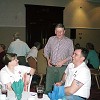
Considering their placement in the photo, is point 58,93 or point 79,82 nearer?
point 58,93

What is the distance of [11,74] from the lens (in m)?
3.32

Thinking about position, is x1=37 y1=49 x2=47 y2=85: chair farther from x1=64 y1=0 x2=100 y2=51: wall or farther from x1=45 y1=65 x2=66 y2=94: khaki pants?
x1=64 y1=0 x2=100 y2=51: wall

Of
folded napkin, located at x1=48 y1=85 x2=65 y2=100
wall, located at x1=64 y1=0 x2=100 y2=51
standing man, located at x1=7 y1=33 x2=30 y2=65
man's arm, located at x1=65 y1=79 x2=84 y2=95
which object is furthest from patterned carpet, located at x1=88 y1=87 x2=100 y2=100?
wall, located at x1=64 y1=0 x2=100 y2=51

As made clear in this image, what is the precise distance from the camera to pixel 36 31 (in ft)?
34.8

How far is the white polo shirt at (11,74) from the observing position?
10.6ft

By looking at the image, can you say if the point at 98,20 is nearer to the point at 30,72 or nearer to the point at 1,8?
the point at 1,8

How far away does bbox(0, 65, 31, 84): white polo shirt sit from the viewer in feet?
10.6

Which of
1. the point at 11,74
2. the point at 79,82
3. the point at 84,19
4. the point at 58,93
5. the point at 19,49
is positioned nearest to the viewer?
the point at 58,93

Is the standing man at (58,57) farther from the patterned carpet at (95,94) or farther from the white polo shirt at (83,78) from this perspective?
the patterned carpet at (95,94)

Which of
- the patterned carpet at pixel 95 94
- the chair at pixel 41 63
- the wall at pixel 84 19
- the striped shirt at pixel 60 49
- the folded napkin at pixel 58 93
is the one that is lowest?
the patterned carpet at pixel 95 94

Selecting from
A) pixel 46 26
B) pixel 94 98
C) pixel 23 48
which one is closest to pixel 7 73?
pixel 94 98

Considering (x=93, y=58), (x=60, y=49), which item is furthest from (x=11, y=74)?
(x=93, y=58)

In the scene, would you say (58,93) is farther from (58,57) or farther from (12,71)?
(58,57)

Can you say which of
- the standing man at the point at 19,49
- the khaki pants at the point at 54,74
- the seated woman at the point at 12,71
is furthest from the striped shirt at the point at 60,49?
the standing man at the point at 19,49
